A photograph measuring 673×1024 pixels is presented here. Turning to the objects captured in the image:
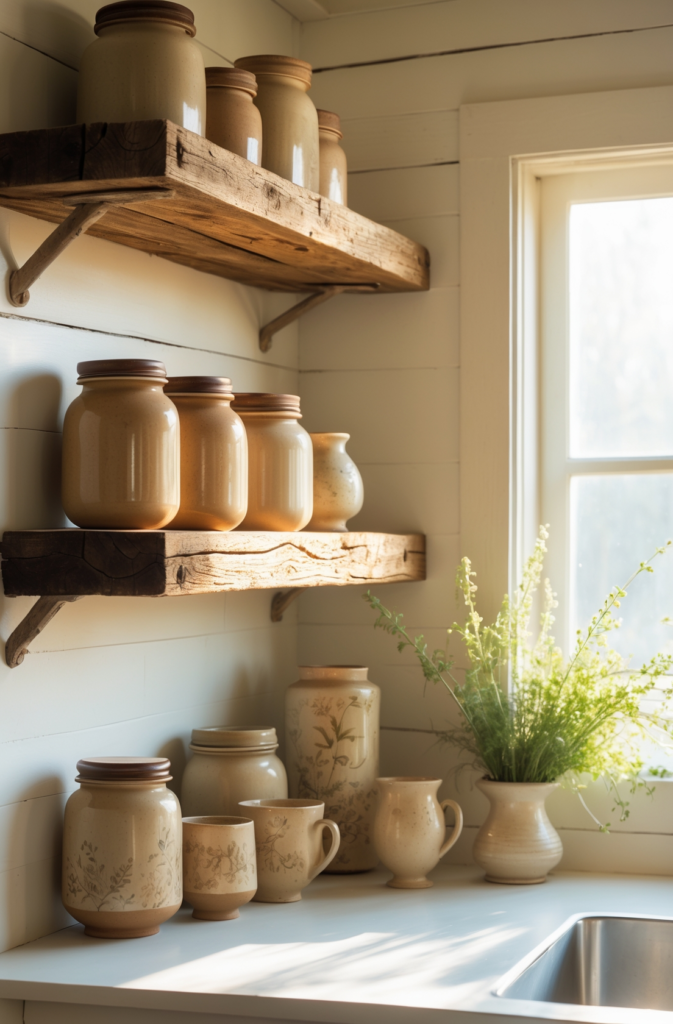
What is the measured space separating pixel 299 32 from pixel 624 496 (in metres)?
1.07

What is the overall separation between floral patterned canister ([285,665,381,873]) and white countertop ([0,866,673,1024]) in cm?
12

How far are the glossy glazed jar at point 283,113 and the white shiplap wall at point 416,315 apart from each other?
50 cm

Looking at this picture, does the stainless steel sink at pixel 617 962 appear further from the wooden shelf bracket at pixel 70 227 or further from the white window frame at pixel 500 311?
the wooden shelf bracket at pixel 70 227

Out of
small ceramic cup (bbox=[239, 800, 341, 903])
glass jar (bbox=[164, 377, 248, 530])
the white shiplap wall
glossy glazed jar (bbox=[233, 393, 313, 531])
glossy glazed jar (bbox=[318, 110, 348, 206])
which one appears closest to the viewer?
glass jar (bbox=[164, 377, 248, 530])

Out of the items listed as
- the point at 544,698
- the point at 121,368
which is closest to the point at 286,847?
the point at 544,698

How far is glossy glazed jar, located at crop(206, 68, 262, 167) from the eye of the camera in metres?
1.48

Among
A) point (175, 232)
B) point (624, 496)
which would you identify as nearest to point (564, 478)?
point (624, 496)

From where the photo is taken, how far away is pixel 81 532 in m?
1.31

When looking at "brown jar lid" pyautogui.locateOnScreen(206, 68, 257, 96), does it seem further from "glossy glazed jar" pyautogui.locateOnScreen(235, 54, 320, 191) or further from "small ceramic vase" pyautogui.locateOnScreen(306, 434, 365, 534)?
"small ceramic vase" pyautogui.locateOnScreen(306, 434, 365, 534)

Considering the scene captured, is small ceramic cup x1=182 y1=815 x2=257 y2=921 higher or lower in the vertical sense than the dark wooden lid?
lower

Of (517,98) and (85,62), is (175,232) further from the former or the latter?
(517,98)

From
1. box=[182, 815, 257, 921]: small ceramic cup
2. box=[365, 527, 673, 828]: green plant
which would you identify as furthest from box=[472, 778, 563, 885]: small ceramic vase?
box=[182, 815, 257, 921]: small ceramic cup

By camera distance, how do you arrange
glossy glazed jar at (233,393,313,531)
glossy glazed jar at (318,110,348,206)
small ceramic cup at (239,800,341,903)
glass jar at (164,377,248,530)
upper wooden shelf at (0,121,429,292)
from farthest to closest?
glossy glazed jar at (318,110,348,206), small ceramic cup at (239,800,341,903), glossy glazed jar at (233,393,313,531), glass jar at (164,377,248,530), upper wooden shelf at (0,121,429,292)

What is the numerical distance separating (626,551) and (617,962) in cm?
70
